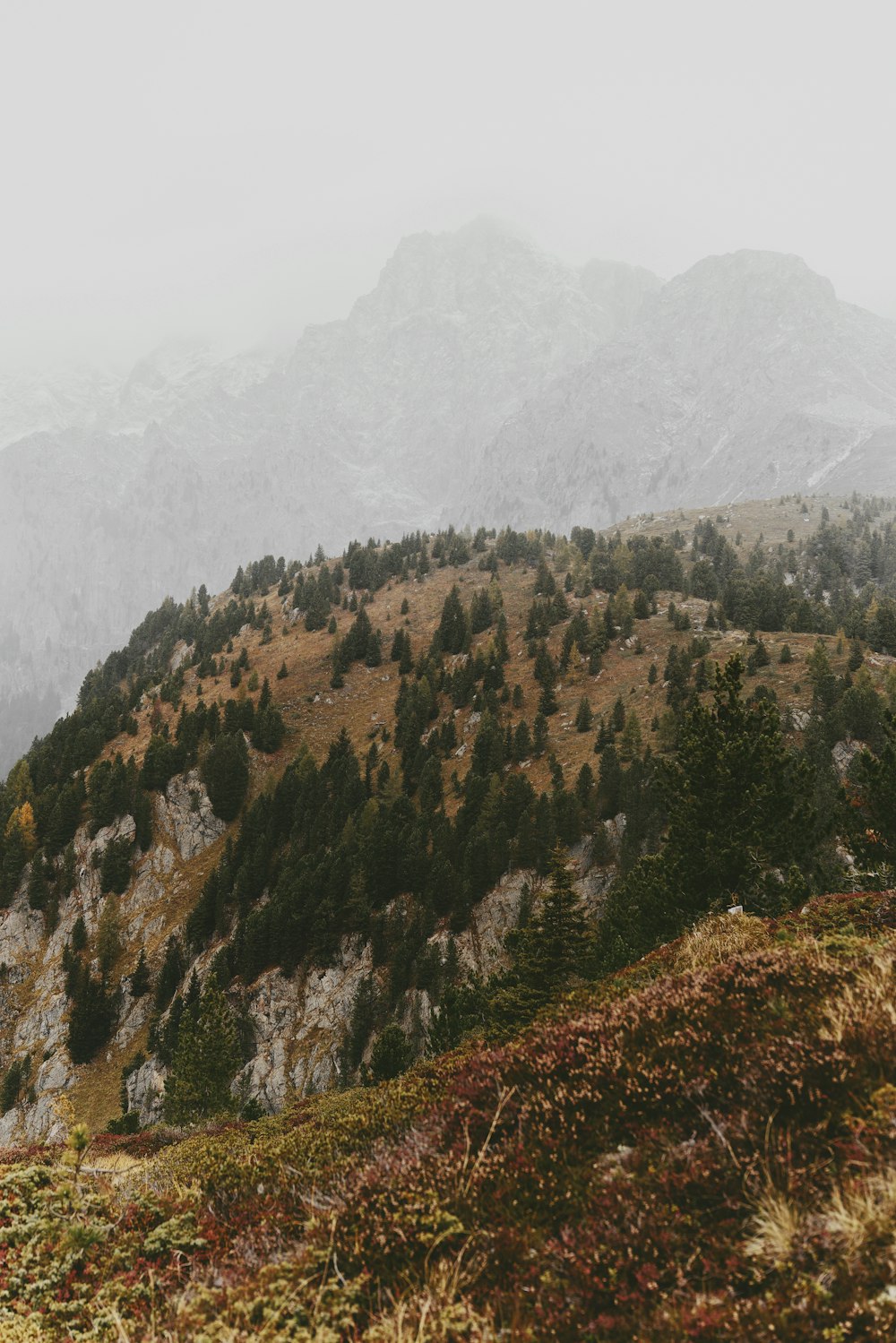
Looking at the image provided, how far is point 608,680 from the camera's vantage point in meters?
107

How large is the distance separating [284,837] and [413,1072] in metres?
83.4

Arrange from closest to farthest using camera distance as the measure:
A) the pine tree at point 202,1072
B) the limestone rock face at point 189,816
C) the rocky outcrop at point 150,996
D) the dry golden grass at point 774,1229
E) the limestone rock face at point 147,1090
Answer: the dry golden grass at point 774,1229 → the pine tree at point 202,1072 → the limestone rock face at point 147,1090 → the rocky outcrop at point 150,996 → the limestone rock face at point 189,816

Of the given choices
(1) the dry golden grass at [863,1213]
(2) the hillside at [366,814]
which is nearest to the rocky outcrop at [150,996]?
(2) the hillside at [366,814]

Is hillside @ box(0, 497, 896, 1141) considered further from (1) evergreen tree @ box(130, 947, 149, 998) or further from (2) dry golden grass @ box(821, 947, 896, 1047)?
(2) dry golden grass @ box(821, 947, 896, 1047)

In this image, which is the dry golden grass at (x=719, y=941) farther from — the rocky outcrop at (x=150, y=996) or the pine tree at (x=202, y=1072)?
the rocky outcrop at (x=150, y=996)

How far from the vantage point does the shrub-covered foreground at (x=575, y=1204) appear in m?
4.87

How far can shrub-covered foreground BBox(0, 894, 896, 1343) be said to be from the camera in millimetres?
4871

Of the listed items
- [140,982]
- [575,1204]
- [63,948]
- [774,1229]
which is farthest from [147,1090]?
[774,1229]

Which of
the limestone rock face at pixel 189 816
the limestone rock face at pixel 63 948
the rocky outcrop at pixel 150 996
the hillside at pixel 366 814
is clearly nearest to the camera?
the rocky outcrop at pixel 150 996

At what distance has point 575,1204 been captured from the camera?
249 inches

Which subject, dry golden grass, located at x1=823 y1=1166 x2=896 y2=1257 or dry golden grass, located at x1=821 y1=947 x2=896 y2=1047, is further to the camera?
dry golden grass, located at x1=821 y1=947 x2=896 y2=1047

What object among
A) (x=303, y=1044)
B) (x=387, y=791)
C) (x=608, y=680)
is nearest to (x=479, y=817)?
(x=387, y=791)

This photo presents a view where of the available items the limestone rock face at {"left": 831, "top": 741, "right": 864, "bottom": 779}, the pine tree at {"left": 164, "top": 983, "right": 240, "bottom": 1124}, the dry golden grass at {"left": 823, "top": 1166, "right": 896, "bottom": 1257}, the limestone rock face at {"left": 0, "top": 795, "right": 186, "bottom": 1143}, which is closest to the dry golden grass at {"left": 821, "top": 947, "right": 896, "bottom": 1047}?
the dry golden grass at {"left": 823, "top": 1166, "right": 896, "bottom": 1257}

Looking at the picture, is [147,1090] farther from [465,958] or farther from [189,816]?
[189,816]
